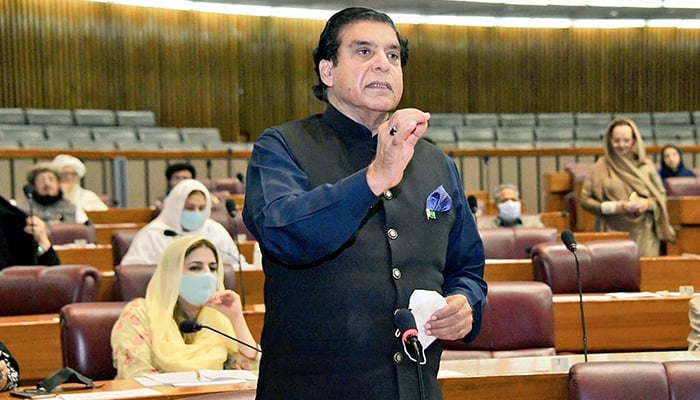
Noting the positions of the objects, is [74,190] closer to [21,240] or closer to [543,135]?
[21,240]

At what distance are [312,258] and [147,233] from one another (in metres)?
4.86

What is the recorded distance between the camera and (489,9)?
1692cm

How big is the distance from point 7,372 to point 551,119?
46.9ft

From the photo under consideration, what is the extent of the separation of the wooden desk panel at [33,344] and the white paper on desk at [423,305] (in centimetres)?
312

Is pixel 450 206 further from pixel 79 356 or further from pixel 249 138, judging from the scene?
pixel 249 138

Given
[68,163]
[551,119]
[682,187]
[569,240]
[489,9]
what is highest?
A: [489,9]

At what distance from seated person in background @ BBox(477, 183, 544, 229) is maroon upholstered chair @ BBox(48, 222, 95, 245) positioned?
2851 millimetres

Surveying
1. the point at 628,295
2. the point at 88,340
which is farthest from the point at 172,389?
the point at 628,295

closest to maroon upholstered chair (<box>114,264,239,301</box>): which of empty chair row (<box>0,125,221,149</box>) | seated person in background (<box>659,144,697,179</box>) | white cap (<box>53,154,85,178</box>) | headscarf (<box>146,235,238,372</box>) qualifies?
Answer: headscarf (<box>146,235,238,372</box>)

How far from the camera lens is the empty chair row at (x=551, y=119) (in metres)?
16.7

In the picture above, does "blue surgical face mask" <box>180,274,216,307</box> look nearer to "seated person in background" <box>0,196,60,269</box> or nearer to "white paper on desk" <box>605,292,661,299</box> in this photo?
"white paper on desk" <box>605,292,661,299</box>

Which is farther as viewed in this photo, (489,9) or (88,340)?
(489,9)

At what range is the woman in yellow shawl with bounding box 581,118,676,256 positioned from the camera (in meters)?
7.00

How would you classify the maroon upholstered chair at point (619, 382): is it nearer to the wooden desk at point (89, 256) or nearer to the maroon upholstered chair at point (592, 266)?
the maroon upholstered chair at point (592, 266)
